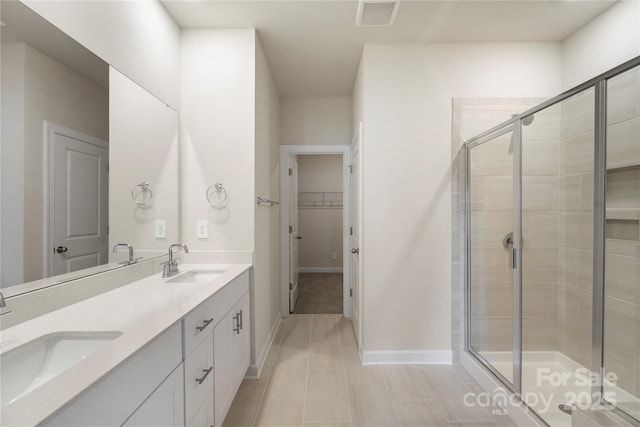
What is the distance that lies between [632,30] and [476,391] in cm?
270

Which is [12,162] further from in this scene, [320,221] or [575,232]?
[320,221]

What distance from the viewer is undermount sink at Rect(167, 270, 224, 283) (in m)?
1.94

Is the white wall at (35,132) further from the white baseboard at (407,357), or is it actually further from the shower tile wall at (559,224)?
the shower tile wall at (559,224)

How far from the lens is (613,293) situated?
1.65 m

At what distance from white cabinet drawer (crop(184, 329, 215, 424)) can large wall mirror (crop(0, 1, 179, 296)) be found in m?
0.66

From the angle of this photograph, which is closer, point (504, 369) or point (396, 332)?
point (504, 369)

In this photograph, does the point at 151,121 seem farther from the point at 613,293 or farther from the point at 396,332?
the point at 613,293

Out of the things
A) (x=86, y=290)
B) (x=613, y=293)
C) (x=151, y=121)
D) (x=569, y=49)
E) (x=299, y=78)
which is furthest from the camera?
(x=299, y=78)

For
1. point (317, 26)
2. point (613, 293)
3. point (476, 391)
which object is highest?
point (317, 26)

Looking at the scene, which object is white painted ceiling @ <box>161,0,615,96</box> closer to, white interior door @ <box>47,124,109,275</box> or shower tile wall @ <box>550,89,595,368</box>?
shower tile wall @ <box>550,89,595,368</box>

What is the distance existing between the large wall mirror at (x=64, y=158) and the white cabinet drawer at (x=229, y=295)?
0.59 meters

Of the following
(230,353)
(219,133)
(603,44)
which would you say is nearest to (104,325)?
(230,353)

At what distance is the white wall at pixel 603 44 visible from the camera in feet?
6.42

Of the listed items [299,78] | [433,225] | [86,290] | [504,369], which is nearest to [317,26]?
[299,78]
